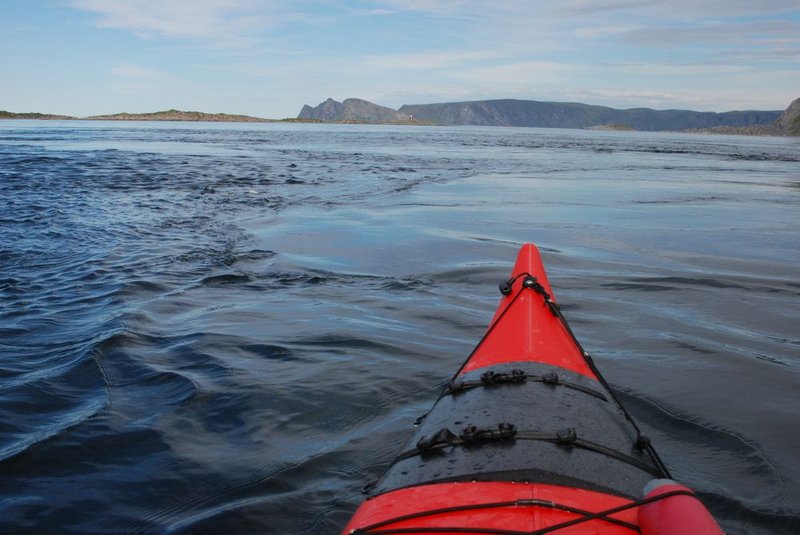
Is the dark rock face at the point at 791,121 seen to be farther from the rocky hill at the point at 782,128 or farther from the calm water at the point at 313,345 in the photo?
the calm water at the point at 313,345

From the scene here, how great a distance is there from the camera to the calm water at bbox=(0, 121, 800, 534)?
4.29 metres

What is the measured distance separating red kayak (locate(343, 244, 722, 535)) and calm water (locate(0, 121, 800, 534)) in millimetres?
1103

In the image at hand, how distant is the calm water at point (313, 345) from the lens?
4.29m

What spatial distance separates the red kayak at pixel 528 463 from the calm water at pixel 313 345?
1.10 meters

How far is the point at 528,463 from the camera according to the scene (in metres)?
2.82

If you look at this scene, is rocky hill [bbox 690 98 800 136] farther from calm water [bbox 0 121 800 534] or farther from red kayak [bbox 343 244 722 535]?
red kayak [bbox 343 244 722 535]

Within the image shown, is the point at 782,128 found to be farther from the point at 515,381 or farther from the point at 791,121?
the point at 515,381

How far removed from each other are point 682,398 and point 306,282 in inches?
206

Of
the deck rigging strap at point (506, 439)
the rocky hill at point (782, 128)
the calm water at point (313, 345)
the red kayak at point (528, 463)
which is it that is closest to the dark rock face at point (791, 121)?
the rocky hill at point (782, 128)

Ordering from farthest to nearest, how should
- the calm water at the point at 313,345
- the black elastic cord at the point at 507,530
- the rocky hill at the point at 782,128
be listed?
the rocky hill at the point at 782,128 < the calm water at the point at 313,345 < the black elastic cord at the point at 507,530

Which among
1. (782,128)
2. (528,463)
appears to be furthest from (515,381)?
(782,128)

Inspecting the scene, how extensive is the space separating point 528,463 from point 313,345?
166 inches

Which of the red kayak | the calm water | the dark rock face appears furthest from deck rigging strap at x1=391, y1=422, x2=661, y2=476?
the dark rock face

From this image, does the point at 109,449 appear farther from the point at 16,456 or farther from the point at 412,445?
the point at 412,445
